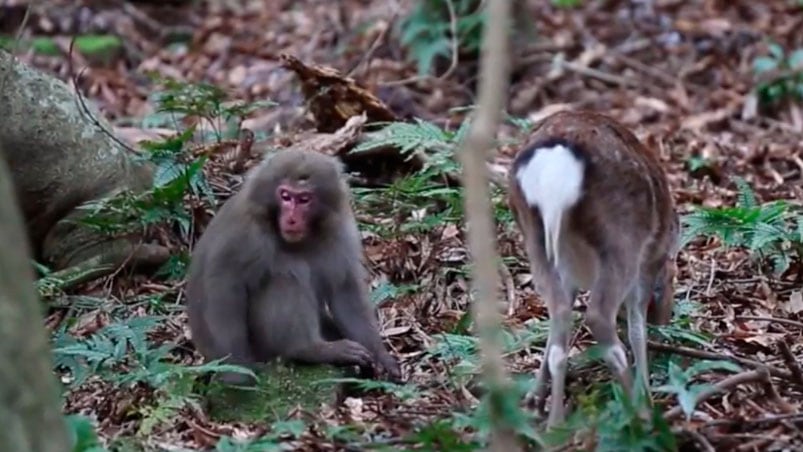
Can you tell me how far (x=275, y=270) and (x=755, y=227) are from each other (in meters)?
2.34

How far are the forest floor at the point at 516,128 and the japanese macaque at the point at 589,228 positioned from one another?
29 cm

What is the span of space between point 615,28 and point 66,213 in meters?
7.82

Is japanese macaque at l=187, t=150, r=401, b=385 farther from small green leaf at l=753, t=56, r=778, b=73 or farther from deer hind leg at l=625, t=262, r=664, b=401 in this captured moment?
small green leaf at l=753, t=56, r=778, b=73

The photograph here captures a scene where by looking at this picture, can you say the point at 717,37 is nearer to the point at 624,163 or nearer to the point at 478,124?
the point at 624,163

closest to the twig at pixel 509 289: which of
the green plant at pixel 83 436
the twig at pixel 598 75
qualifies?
the green plant at pixel 83 436

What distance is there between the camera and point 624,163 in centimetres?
545

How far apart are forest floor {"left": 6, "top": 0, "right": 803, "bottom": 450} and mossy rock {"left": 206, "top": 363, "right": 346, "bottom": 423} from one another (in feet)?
0.48

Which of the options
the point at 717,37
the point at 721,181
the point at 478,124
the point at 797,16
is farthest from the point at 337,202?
the point at 797,16

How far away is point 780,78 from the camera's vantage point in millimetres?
12492

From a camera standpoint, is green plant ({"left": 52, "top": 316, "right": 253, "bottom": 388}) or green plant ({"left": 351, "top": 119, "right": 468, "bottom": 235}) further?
green plant ({"left": 351, "top": 119, "right": 468, "bottom": 235})

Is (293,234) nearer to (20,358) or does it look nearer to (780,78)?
(20,358)

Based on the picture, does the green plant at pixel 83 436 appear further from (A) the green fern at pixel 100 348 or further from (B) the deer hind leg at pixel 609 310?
(B) the deer hind leg at pixel 609 310

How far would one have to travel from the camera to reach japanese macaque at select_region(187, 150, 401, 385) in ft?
20.7

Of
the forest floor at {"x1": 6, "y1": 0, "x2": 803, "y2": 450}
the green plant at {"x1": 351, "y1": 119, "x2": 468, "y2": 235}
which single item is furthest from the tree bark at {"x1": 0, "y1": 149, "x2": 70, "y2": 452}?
the green plant at {"x1": 351, "y1": 119, "x2": 468, "y2": 235}
